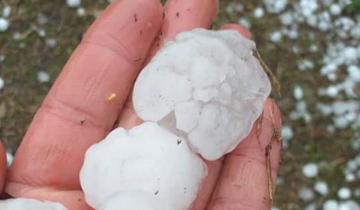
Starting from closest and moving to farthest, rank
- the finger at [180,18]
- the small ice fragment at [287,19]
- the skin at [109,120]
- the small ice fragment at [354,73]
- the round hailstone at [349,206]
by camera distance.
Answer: the skin at [109,120], the finger at [180,18], the round hailstone at [349,206], the small ice fragment at [354,73], the small ice fragment at [287,19]

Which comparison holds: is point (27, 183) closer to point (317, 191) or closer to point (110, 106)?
point (110, 106)

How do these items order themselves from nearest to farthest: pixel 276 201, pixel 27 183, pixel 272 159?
pixel 27 183 → pixel 272 159 → pixel 276 201

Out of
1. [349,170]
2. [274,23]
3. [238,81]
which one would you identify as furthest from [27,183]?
[274,23]

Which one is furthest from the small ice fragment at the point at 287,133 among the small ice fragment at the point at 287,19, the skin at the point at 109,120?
the skin at the point at 109,120

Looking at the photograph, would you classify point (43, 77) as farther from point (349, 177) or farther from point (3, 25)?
point (349, 177)

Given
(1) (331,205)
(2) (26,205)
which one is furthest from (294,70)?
(2) (26,205)

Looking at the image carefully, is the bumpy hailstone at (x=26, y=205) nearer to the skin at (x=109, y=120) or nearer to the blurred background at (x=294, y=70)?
the skin at (x=109, y=120)
